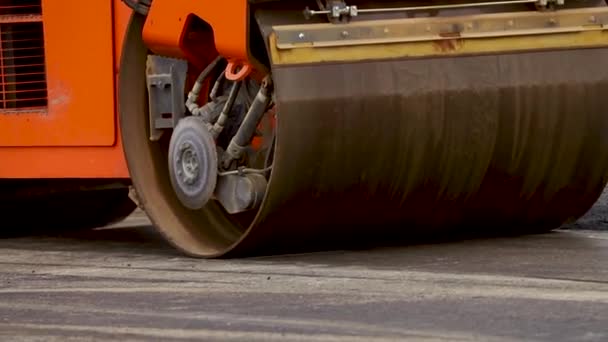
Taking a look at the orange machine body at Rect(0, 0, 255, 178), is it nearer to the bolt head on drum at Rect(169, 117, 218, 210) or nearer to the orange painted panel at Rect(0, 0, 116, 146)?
the orange painted panel at Rect(0, 0, 116, 146)

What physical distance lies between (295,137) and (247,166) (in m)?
0.71

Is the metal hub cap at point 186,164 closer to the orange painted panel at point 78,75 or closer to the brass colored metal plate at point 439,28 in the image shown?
the orange painted panel at point 78,75

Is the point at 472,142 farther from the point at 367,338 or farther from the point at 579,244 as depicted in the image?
the point at 367,338

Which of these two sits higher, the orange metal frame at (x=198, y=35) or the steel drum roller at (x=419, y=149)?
the orange metal frame at (x=198, y=35)

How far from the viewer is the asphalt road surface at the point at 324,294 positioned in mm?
6223

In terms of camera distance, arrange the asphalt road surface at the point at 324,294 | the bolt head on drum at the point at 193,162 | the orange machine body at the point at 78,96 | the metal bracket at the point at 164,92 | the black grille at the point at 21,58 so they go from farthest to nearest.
Answer: the black grille at the point at 21,58 → the orange machine body at the point at 78,96 → the metal bracket at the point at 164,92 → the bolt head on drum at the point at 193,162 → the asphalt road surface at the point at 324,294

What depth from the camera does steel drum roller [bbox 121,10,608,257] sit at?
789cm

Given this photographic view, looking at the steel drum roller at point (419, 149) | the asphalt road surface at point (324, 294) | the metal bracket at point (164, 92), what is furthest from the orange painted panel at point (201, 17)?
the asphalt road surface at point (324, 294)

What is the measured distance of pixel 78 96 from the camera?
30.0ft

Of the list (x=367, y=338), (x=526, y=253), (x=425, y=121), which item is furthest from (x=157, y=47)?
(x=367, y=338)

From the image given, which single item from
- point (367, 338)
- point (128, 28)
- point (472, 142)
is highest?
point (128, 28)

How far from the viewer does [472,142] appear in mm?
8219

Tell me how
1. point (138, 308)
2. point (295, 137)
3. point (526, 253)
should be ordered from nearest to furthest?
point (138, 308) → point (295, 137) → point (526, 253)

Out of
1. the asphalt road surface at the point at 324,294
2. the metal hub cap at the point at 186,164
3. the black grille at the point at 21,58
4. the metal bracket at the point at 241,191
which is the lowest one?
the asphalt road surface at the point at 324,294
